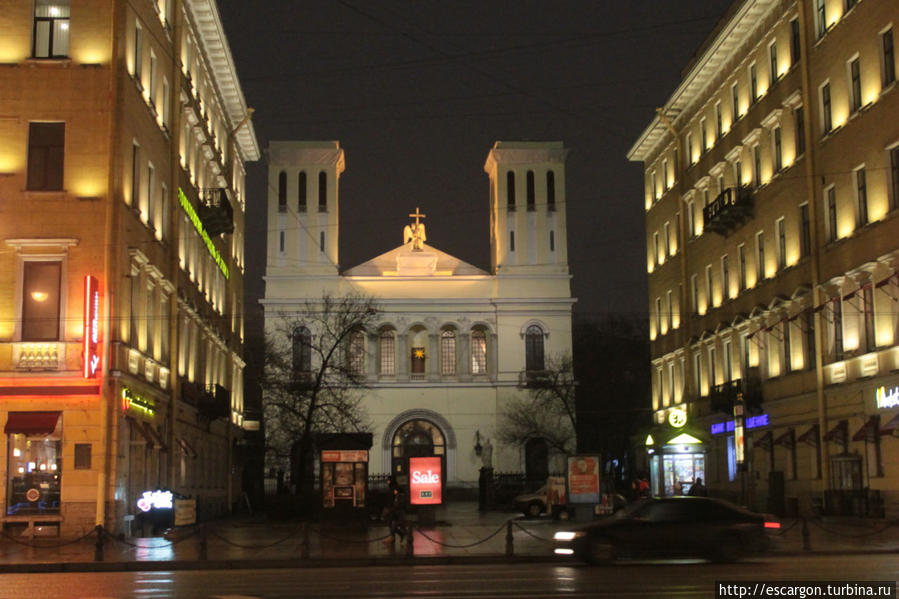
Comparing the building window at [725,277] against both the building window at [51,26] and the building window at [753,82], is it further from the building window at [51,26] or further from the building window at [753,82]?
the building window at [51,26]

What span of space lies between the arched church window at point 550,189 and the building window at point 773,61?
134ft

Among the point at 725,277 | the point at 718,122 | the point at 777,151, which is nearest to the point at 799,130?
the point at 777,151

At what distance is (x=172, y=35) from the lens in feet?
139

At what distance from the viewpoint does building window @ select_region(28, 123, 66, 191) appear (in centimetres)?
3409

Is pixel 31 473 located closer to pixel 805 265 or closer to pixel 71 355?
pixel 71 355

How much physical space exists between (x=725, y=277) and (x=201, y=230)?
24232mm

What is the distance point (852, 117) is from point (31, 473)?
92.6 ft

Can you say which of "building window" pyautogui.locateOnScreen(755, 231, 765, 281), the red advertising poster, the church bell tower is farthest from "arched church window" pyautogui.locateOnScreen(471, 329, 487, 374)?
the red advertising poster

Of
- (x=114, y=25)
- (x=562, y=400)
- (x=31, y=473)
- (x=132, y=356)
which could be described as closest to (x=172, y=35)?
(x=114, y=25)

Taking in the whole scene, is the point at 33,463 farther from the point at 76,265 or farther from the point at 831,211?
the point at 831,211

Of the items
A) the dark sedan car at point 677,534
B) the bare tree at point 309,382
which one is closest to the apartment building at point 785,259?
the dark sedan car at point 677,534

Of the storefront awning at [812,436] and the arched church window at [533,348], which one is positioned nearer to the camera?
the storefront awning at [812,436]

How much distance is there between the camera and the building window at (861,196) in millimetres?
37938

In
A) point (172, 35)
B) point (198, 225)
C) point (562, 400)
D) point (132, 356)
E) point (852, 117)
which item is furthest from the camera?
point (562, 400)
